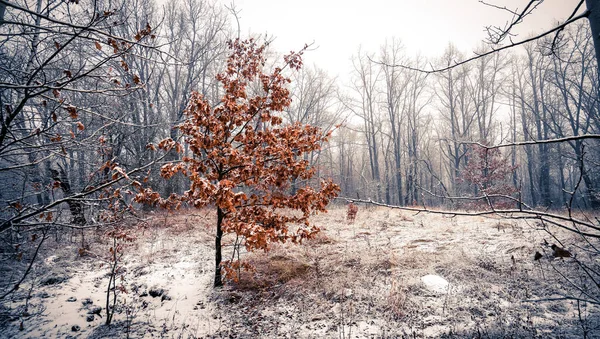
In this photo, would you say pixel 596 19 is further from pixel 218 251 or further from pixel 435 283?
pixel 218 251

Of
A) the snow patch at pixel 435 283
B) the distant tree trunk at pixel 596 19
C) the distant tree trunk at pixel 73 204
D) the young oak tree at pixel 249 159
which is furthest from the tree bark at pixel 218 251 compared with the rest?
the distant tree trunk at pixel 596 19

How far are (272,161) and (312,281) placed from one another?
2.61 meters

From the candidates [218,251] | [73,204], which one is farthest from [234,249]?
[73,204]

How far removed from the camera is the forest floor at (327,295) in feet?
13.1

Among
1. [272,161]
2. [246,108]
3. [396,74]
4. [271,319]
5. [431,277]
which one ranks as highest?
[396,74]

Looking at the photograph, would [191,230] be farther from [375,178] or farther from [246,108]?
[375,178]

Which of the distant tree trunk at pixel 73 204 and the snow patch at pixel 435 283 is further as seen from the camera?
the snow patch at pixel 435 283

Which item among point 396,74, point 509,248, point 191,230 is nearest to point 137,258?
point 191,230

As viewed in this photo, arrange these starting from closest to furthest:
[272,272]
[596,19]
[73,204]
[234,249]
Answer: [596,19], [234,249], [272,272], [73,204]

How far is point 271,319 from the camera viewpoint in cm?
442

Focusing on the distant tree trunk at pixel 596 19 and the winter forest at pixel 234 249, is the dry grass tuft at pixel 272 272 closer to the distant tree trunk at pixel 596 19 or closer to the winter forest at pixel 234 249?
the winter forest at pixel 234 249

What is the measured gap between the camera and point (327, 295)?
16.2 feet

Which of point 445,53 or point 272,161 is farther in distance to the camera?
point 445,53

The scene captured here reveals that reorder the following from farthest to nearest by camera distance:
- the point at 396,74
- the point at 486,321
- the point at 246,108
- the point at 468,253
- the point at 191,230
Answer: the point at 396,74, the point at 191,230, the point at 468,253, the point at 246,108, the point at 486,321
